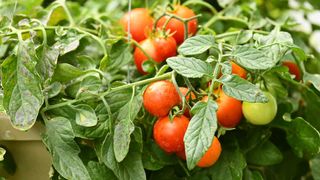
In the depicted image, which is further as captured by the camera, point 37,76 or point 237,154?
point 237,154

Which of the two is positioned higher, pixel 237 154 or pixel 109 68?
pixel 109 68

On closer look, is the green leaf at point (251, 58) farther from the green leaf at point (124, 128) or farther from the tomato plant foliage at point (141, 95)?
the green leaf at point (124, 128)

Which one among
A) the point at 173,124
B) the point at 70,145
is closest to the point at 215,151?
the point at 173,124

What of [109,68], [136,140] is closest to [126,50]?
[109,68]

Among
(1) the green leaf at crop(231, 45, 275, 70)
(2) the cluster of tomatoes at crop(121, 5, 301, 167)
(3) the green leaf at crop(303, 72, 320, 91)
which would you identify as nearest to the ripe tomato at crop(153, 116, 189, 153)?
(2) the cluster of tomatoes at crop(121, 5, 301, 167)

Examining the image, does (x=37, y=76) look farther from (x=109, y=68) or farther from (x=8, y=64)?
(x=109, y=68)

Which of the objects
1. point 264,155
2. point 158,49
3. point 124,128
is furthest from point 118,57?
point 264,155

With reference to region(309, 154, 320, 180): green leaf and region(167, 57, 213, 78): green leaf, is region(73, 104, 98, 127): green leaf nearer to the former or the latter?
region(167, 57, 213, 78): green leaf

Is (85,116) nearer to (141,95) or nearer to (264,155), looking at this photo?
(141,95)
